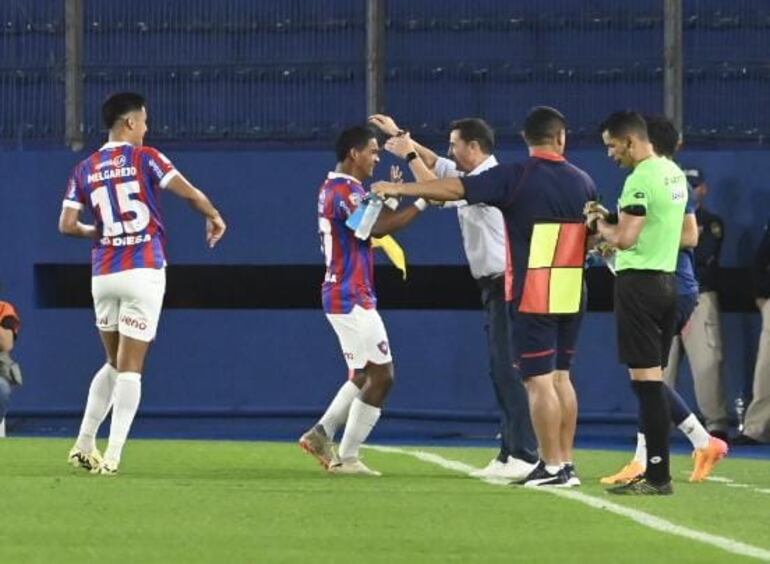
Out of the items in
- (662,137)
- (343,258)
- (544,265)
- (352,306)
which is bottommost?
(352,306)

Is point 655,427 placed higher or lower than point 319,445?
higher

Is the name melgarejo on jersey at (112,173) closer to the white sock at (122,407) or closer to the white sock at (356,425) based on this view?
the white sock at (122,407)

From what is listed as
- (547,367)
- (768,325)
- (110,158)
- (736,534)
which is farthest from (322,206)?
(768,325)

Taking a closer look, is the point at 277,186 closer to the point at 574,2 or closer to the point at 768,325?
the point at 574,2

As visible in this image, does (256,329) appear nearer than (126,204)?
No

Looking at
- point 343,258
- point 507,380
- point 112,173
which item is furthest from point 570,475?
point 112,173

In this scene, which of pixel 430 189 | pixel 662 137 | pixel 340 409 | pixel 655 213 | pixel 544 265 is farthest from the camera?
pixel 340 409

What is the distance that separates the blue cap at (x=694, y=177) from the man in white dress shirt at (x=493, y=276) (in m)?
5.88

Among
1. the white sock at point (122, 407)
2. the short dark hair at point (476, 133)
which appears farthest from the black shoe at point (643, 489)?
the white sock at point (122, 407)

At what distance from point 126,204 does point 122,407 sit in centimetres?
116

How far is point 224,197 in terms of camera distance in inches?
812

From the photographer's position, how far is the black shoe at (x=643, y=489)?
1183 centimetres

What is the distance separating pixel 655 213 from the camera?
1199cm

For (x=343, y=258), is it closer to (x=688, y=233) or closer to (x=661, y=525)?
(x=688, y=233)
